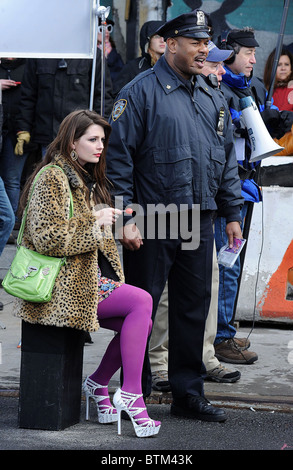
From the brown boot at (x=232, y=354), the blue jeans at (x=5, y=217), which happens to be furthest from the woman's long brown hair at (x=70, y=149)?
the blue jeans at (x=5, y=217)

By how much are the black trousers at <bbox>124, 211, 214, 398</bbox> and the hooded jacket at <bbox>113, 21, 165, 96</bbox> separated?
3198 millimetres

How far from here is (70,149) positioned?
4742mm

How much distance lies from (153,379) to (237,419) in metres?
0.73

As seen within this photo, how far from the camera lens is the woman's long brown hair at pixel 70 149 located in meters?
4.75

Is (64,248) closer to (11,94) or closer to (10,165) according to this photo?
A: (10,165)

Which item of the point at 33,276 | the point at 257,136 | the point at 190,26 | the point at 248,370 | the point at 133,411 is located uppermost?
the point at 190,26

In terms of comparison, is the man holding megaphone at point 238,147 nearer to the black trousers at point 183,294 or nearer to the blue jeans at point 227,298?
the blue jeans at point 227,298

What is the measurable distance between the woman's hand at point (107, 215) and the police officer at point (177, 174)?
276 millimetres

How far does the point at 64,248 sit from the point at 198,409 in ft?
4.01

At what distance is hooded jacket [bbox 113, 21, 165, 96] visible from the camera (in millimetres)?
8008

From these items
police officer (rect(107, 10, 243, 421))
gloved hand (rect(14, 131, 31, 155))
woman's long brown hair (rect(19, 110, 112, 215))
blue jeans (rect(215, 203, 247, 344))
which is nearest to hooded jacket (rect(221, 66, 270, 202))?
blue jeans (rect(215, 203, 247, 344))

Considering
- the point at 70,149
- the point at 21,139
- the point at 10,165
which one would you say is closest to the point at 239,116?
the point at 70,149

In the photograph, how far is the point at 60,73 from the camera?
815 cm

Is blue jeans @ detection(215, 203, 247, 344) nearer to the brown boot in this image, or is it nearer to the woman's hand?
the brown boot
